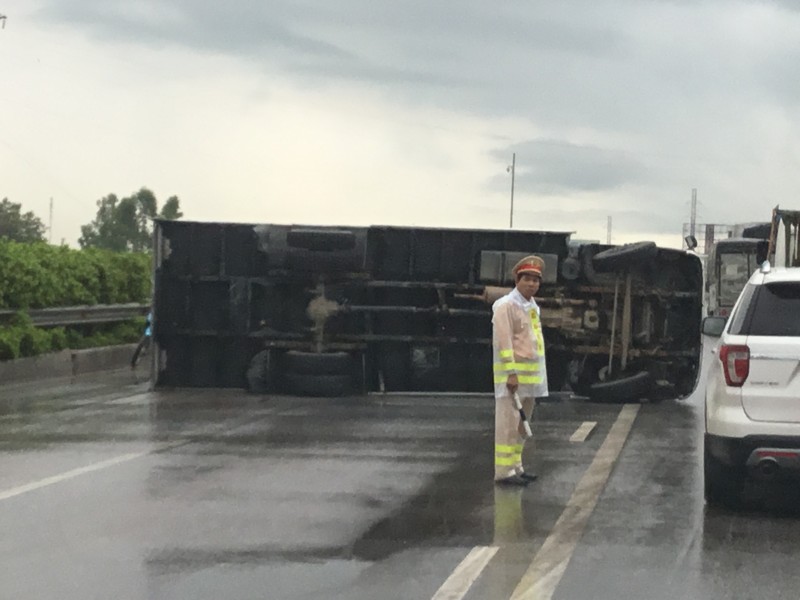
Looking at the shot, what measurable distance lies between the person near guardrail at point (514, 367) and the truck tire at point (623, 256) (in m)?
8.00

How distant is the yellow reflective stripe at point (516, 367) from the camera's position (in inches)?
433

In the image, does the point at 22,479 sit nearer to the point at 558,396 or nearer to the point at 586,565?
the point at 586,565

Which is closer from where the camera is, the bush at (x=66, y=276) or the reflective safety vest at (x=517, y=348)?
the reflective safety vest at (x=517, y=348)

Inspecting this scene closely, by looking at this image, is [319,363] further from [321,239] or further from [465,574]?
[465,574]

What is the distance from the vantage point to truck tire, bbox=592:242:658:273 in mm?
18984

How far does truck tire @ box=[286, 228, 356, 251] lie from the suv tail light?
10.5m

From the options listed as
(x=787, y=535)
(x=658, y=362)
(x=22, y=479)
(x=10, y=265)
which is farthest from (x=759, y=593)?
(x=10, y=265)

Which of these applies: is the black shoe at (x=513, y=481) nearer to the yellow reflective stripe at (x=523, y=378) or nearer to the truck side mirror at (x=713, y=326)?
the yellow reflective stripe at (x=523, y=378)

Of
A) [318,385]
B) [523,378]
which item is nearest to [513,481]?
[523,378]

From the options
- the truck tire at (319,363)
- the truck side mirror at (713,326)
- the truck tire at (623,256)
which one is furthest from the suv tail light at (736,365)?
the truck tire at (319,363)

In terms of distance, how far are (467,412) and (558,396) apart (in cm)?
225

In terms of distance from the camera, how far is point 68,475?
1129 cm

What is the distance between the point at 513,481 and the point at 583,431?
4.27 meters

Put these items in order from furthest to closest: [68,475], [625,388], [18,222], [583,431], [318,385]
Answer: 1. [18,222]
2. [318,385]
3. [625,388]
4. [583,431]
5. [68,475]
